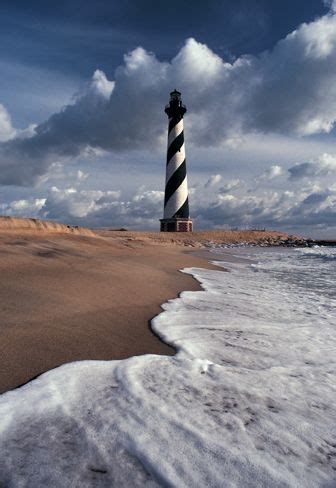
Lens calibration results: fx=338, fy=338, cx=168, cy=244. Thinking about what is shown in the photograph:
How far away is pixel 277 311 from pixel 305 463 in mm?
3015

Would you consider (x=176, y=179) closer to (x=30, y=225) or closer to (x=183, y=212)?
(x=183, y=212)

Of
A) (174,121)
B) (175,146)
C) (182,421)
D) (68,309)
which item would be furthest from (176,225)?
(182,421)

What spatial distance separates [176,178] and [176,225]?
4.59 meters

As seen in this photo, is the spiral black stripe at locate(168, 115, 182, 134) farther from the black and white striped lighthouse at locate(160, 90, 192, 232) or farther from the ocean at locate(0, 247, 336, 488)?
the ocean at locate(0, 247, 336, 488)

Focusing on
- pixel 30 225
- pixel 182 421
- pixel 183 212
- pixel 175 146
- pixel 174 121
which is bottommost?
pixel 182 421

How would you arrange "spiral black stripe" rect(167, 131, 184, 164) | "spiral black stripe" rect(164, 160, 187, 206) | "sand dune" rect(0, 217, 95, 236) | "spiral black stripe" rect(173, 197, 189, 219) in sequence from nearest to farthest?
1. "sand dune" rect(0, 217, 95, 236)
2. "spiral black stripe" rect(164, 160, 187, 206)
3. "spiral black stripe" rect(167, 131, 184, 164)
4. "spiral black stripe" rect(173, 197, 189, 219)

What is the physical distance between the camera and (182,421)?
1559mm

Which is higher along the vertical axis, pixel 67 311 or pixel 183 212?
pixel 183 212

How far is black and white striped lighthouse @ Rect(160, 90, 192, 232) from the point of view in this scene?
108 ft

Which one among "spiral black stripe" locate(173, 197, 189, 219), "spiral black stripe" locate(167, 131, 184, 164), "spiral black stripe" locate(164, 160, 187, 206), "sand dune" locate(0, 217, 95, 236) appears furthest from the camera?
"spiral black stripe" locate(173, 197, 189, 219)

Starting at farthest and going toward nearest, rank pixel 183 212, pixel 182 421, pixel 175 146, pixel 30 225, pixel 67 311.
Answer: pixel 183 212 → pixel 175 146 → pixel 30 225 → pixel 67 311 → pixel 182 421

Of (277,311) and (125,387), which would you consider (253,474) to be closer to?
(125,387)

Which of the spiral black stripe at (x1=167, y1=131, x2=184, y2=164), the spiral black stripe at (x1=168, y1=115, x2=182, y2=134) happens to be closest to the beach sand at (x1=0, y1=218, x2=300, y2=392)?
the spiral black stripe at (x1=167, y1=131, x2=184, y2=164)

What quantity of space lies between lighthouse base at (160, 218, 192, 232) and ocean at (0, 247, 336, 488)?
101ft
